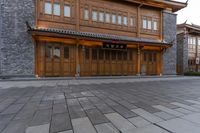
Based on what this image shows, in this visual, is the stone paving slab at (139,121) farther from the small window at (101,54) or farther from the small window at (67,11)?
the small window at (67,11)

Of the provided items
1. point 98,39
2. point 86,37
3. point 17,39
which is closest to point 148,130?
point 86,37

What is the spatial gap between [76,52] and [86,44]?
109 cm

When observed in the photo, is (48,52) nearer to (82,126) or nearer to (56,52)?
(56,52)

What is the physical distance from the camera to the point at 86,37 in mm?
10000

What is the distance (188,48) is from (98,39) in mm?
14723

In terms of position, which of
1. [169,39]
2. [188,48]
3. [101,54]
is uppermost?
[169,39]

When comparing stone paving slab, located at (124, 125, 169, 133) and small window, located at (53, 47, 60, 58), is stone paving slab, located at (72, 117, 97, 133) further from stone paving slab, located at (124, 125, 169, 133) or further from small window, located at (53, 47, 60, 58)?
small window, located at (53, 47, 60, 58)

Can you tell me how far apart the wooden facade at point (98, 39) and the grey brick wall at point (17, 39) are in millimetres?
524

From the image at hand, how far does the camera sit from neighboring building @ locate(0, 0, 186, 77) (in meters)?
9.09

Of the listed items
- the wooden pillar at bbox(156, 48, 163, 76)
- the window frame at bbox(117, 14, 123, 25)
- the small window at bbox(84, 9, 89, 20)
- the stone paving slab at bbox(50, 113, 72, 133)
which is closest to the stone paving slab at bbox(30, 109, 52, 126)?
the stone paving slab at bbox(50, 113, 72, 133)

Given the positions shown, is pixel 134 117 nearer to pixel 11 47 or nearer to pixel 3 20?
pixel 11 47

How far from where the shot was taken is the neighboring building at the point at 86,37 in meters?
9.09

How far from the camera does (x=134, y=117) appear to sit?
292 centimetres

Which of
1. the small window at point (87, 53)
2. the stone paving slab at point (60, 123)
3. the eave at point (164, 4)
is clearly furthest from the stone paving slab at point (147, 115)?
the eave at point (164, 4)
